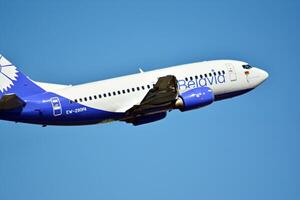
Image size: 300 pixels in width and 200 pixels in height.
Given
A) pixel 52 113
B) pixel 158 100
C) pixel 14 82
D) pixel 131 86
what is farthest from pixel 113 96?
pixel 14 82

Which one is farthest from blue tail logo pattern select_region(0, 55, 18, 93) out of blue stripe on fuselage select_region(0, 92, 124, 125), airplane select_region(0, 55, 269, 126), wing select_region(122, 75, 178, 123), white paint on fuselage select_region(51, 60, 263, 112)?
wing select_region(122, 75, 178, 123)

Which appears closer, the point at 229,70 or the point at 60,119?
the point at 60,119

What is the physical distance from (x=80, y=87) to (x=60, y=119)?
3629mm

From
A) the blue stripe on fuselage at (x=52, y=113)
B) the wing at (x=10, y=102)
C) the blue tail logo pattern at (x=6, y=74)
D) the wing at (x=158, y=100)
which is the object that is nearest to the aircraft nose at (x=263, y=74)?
the wing at (x=158, y=100)

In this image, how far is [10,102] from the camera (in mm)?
58469

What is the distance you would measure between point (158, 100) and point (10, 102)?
45.0 ft

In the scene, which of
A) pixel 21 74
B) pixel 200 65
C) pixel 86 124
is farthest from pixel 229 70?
pixel 21 74

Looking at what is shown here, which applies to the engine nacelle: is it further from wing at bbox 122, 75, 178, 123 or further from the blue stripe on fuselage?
the blue stripe on fuselage

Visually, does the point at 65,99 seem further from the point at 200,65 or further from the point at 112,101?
the point at 200,65

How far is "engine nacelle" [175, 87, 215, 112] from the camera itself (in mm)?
64188

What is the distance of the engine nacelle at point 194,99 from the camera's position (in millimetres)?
64188

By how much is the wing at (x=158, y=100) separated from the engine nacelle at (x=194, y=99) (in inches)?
32.2

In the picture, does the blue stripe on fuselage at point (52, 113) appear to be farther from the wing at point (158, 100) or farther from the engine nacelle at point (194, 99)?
the engine nacelle at point (194, 99)

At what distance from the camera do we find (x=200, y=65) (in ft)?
226
